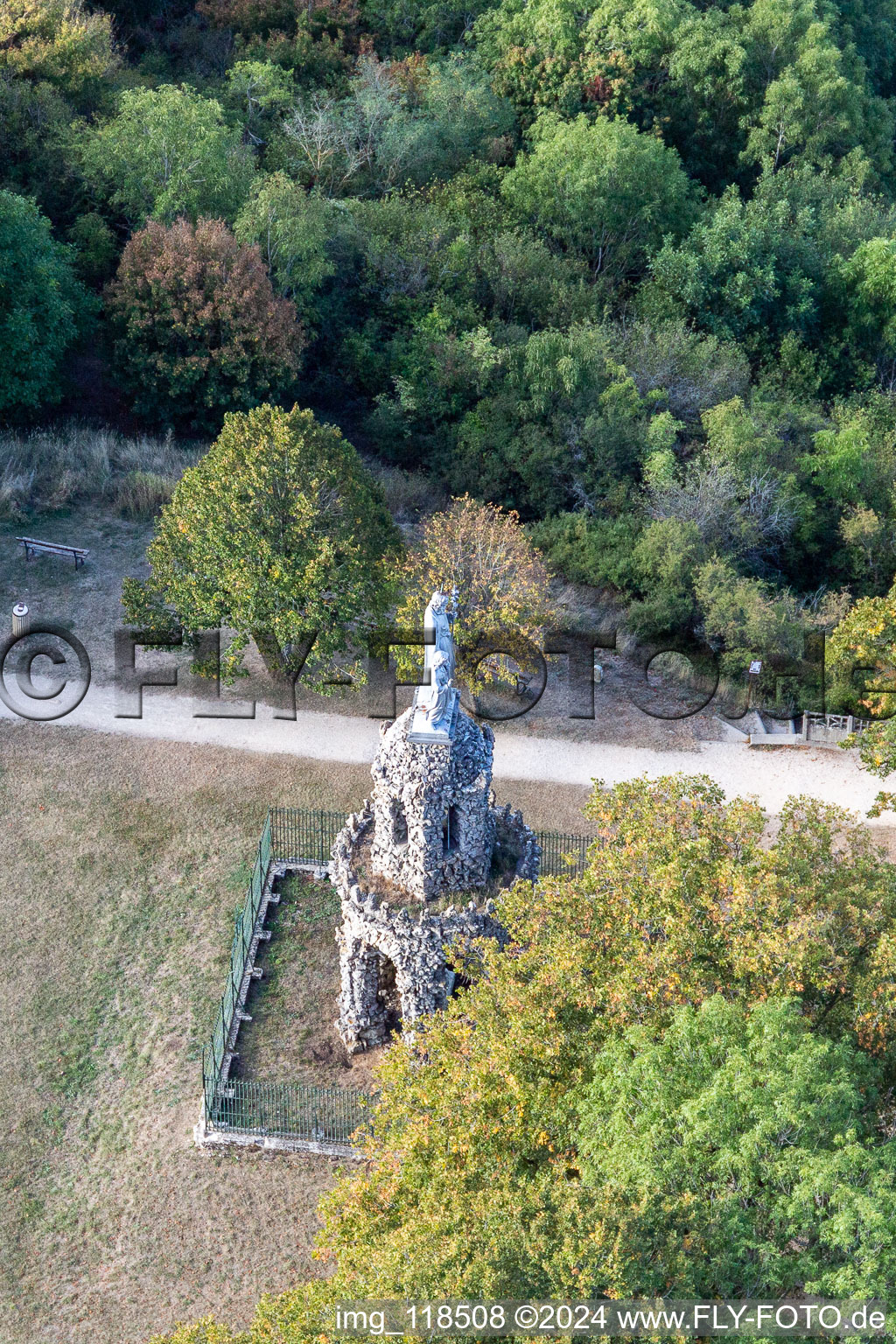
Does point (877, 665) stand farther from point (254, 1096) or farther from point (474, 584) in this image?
point (254, 1096)

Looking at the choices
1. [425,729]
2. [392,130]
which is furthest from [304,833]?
[392,130]

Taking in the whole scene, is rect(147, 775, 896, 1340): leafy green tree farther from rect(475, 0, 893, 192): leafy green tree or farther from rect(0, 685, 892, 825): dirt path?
rect(475, 0, 893, 192): leafy green tree

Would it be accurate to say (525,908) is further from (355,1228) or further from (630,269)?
(630,269)

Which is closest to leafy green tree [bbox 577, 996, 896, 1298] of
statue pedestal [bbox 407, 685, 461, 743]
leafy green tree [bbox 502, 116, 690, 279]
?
statue pedestal [bbox 407, 685, 461, 743]

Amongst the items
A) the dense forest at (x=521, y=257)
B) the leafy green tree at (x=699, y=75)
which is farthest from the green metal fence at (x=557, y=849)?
the leafy green tree at (x=699, y=75)

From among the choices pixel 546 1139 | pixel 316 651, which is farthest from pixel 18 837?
pixel 546 1139

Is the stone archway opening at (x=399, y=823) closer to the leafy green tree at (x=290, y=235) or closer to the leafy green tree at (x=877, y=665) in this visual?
the leafy green tree at (x=877, y=665)
